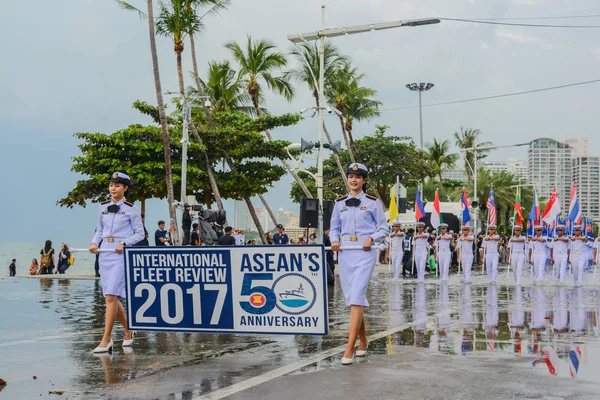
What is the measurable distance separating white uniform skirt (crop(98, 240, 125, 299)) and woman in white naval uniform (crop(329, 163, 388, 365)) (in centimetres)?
242

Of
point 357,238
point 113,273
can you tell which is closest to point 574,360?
point 357,238

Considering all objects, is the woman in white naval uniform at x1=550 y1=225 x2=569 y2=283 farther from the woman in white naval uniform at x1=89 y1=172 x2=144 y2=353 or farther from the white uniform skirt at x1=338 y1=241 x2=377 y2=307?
the woman in white naval uniform at x1=89 y1=172 x2=144 y2=353

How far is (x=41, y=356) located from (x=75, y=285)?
1445 centimetres

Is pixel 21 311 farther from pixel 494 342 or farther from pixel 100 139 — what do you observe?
pixel 100 139

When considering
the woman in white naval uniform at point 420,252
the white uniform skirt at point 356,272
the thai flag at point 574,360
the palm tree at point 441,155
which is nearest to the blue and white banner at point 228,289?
the white uniform skirt at point 356,272

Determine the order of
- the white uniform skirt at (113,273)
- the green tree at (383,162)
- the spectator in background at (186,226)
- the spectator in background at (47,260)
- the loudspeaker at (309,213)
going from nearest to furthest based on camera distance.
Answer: the white uniform skirt at (113,273), the loudspeaker at (309,213), the spectator in background at (186,226), the spectator in background at (47,260), the green tree at (383,162)

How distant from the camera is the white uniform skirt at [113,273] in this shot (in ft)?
28.8

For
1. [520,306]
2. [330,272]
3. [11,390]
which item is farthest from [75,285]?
[11,390]

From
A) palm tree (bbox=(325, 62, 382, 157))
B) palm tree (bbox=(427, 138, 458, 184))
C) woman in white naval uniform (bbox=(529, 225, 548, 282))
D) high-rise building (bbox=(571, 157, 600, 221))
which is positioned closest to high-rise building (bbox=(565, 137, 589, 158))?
high-rise building (bbox=(571, 157, 600, 221))

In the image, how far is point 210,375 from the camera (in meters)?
7.19

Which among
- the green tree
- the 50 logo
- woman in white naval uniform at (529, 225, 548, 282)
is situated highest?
the green tree

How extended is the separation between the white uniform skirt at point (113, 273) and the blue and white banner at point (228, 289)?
0.47 ft

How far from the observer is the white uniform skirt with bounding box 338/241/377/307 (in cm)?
807

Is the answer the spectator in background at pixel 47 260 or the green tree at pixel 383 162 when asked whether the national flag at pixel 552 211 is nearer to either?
the spectator in background at pixel 47 260
